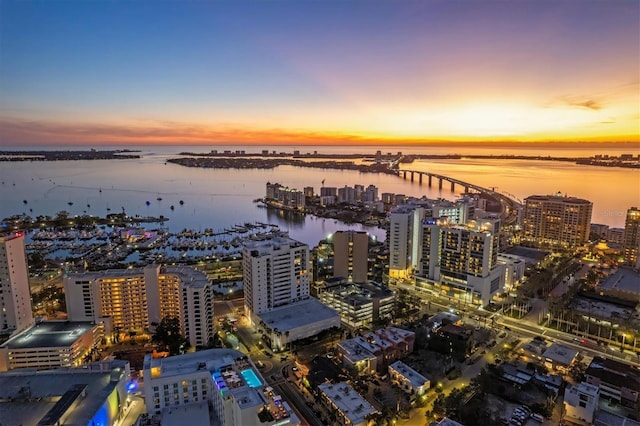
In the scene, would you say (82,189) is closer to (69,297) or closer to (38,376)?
(69,297)

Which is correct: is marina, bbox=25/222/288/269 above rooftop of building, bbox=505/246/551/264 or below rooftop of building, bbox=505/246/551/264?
below

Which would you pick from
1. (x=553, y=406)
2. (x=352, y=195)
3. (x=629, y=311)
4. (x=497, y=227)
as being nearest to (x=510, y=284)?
(x=497, y=227)

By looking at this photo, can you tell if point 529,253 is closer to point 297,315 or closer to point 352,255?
point 352,255

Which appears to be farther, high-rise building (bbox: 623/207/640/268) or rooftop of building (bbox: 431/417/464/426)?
high-rise building (bbox: 623/207/640/268)

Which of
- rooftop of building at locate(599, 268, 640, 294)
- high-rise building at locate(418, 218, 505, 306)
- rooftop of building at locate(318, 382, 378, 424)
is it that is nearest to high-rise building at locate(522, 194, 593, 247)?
rooftop of building at locate(599, 268, 640, 294)

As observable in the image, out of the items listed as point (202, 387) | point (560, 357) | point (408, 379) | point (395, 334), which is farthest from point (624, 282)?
point (202, 387)

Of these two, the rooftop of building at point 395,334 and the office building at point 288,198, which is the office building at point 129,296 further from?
the office building at point 288,198

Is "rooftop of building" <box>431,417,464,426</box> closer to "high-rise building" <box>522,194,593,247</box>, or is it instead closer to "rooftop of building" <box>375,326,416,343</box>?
"rooftop of building" <box>375,326,416,343</box>
